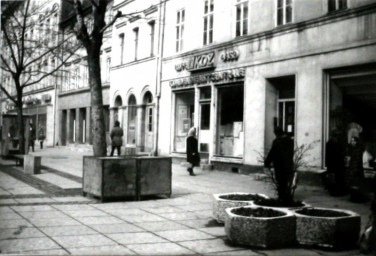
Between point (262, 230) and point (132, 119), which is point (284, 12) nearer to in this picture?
point (262, 230)

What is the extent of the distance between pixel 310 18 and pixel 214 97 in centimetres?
581

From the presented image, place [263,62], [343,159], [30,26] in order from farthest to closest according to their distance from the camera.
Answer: [30,26]
[263,62]
[343,159]

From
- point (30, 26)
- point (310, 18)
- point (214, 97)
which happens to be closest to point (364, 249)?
point (310, 18)

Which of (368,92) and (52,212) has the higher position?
(368,92)

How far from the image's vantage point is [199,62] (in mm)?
19859

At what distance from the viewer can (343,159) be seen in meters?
12.4

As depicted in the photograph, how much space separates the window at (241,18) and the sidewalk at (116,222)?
6.96 meters

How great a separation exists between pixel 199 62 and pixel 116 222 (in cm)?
1284

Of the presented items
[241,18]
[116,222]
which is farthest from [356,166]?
[241,18]

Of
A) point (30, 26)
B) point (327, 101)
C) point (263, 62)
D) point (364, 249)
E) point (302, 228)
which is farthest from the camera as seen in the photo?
point (30, 26)

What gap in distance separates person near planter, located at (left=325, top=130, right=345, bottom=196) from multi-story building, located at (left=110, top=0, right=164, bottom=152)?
40.6ft

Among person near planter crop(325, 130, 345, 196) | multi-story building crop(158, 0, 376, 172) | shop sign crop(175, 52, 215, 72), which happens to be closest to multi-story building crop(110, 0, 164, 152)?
multi-story building crop(158, 0, 376, 172)

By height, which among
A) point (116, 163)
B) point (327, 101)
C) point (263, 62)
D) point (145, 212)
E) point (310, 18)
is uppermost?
point (310, 18)

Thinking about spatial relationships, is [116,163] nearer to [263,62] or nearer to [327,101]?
[327,101]
